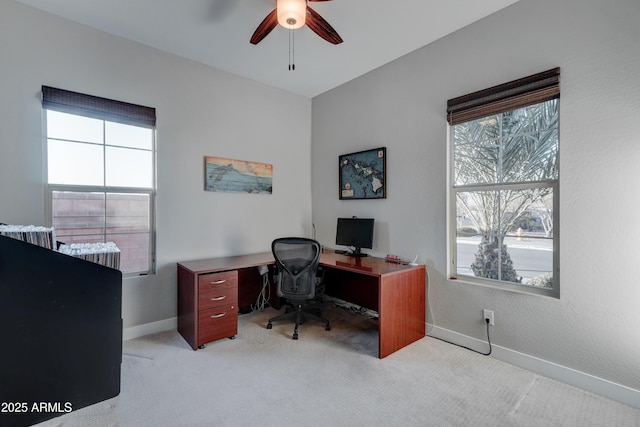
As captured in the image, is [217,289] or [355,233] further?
[355,233]

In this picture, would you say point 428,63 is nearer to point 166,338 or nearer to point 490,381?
point 490,381

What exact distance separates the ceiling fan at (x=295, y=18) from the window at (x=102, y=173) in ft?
5.13

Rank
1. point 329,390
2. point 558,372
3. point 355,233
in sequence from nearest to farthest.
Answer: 1. point 329,390
2. point 558,372
3. point 355,233

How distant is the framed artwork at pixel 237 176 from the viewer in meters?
3.27

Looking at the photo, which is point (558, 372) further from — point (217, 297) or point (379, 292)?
point (217, 297)

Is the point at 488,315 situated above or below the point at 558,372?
above

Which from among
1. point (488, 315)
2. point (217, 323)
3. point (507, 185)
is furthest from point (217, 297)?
point (507, 185)

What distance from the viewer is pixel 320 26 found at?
6.79ft

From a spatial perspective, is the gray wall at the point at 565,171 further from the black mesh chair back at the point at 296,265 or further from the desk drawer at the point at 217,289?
the desk drawer at the point at 217,289

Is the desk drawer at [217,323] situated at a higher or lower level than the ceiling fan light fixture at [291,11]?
lower

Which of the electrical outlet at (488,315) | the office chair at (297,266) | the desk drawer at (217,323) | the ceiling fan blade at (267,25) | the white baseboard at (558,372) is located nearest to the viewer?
the white baseboard at (558,372)

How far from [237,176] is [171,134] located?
0.81 m

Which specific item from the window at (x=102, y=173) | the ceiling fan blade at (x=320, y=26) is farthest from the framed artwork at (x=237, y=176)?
the ceiling fan blade at (x=320, y=26)

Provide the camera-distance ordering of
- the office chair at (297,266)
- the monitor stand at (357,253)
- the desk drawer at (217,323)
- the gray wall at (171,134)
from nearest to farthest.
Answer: the gray wall at (171,134), the desk drawer at (217,323), the office chair at (297,266), the monitor stand at (357,253)
